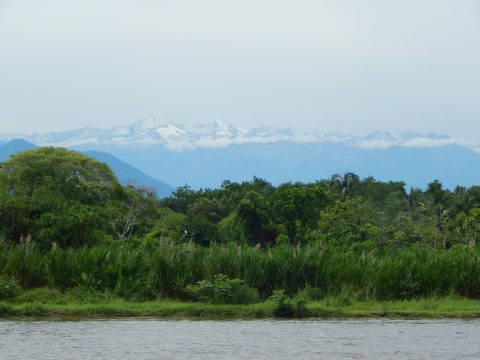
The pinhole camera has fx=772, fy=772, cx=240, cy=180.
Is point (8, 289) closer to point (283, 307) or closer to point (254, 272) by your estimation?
point (254, 272)

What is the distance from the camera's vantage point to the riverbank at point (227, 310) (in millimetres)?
17969

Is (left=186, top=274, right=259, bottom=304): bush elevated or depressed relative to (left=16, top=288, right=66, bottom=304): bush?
elevated

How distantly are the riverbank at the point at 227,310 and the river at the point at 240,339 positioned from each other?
84 cm

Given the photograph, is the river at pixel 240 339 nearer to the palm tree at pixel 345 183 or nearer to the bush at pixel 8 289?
the bush at pixel 8 289

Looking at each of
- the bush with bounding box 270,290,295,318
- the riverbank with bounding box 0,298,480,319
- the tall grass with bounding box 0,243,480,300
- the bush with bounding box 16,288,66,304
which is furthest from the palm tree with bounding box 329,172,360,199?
the bush with bounding box 270,290,295,318

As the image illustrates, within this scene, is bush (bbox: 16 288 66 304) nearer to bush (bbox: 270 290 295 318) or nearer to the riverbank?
the riverbank

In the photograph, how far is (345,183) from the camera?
7600 cm

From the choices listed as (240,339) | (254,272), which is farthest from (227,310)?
(240,339)

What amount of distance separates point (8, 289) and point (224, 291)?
5.32 meters

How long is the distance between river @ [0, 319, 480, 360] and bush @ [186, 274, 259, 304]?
1.69 m

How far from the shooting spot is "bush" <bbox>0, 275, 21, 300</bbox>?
62.2ft

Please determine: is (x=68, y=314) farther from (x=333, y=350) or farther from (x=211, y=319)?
(x=333, y=350)

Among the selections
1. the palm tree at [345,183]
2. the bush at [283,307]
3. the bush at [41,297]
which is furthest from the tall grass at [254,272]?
the palm tree at [345,183]

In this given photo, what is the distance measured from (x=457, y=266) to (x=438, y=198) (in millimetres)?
51734
